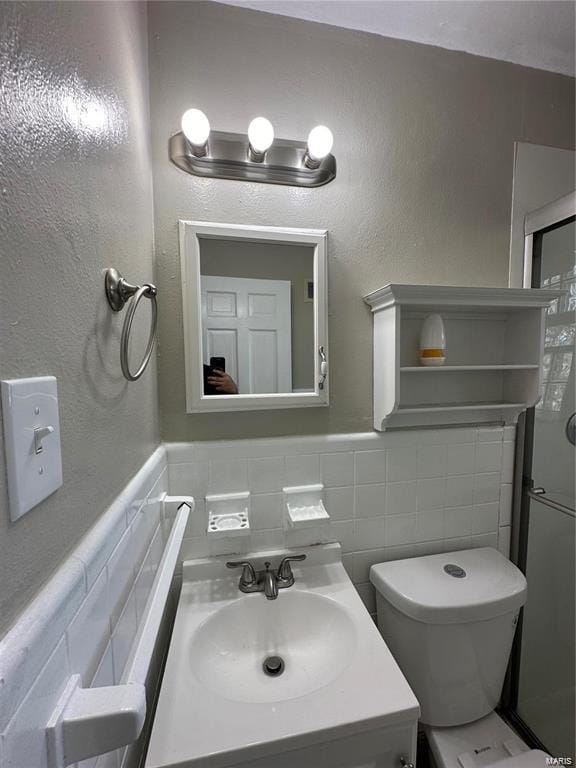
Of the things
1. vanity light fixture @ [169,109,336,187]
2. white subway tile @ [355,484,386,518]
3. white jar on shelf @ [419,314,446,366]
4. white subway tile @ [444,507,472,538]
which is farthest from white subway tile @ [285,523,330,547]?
vanity light fixture @ [169,109,336,187]

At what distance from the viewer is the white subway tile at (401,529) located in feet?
3.74

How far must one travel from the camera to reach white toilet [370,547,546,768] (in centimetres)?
93

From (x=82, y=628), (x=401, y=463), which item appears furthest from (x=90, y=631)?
(x=401, y=463)

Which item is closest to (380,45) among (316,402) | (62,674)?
(316,402)

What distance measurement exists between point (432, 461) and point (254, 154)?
117 cm

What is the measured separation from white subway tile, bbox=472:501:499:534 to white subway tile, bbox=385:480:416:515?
269 mm

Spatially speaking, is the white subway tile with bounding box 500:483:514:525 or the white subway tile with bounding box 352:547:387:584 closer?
the white subway tile with bounding box 352:547:387:584

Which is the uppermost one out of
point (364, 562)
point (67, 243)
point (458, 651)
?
point (67, 243)

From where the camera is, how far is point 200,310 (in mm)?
965

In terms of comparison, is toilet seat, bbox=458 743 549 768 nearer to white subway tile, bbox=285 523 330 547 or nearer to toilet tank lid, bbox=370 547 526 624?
toilet tank lid, bbox=370 547 526 624

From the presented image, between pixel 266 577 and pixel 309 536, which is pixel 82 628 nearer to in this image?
pixel 266 577

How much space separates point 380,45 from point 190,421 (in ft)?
4.60

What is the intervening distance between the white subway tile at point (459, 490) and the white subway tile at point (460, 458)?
0.9 inches

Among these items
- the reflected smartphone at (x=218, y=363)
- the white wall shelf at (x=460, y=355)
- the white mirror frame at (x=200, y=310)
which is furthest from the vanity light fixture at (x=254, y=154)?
the reflected smartphone at (x=218, y=363)
